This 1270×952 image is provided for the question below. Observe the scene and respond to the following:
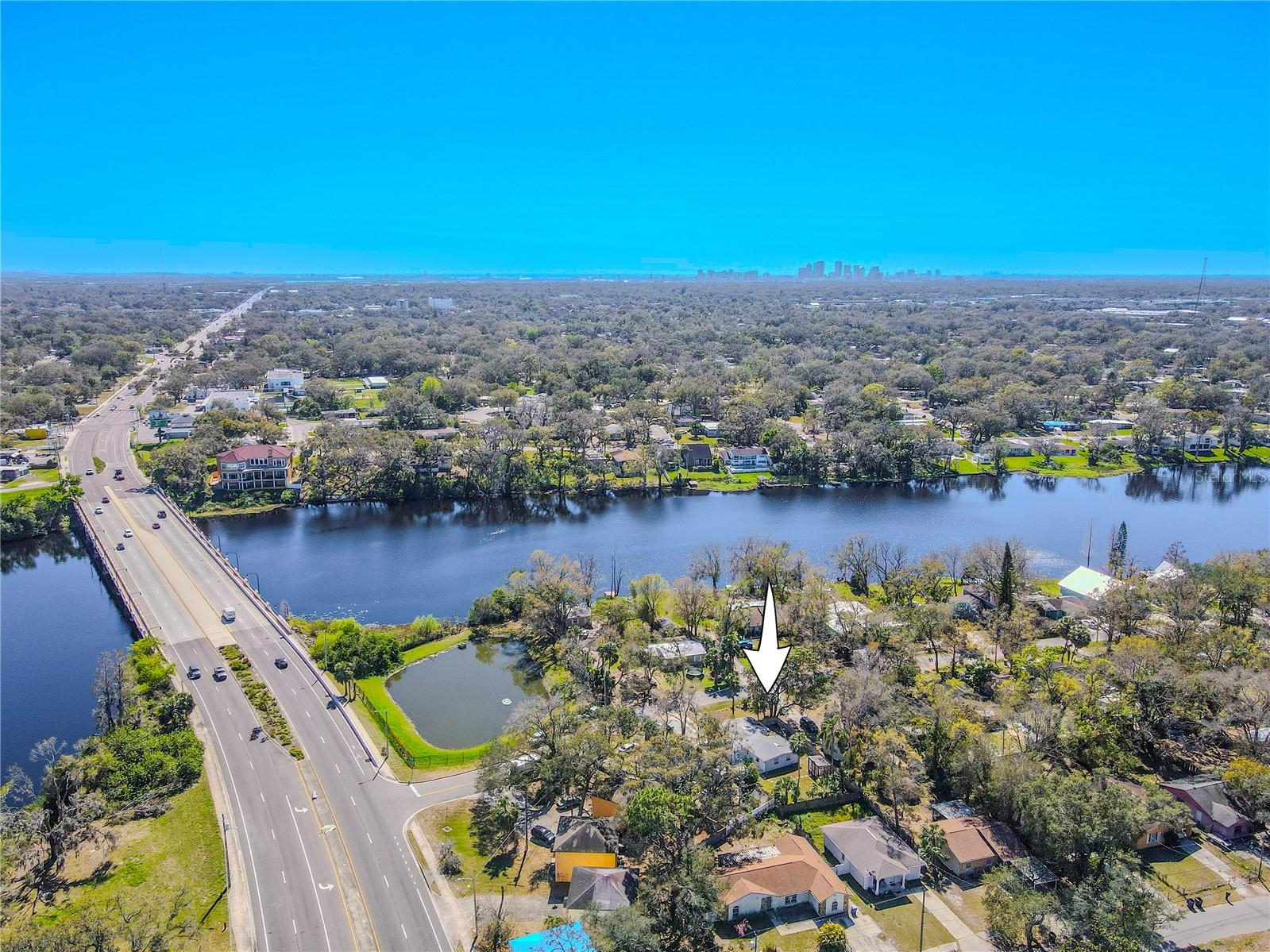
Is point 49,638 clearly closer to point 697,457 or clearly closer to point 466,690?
point 466,690

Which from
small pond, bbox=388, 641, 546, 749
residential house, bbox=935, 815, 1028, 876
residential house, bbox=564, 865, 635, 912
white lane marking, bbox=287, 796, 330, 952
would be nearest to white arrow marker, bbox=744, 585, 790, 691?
residential house, bbox=935, 815, 1028, 876

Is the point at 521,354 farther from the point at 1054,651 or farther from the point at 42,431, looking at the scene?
the point at 1054,651

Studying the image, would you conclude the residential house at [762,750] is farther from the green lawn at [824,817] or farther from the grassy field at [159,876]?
the grassy field at [159,876]

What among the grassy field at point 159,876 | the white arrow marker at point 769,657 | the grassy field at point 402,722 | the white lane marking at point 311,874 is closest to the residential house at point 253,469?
the grassy field at point 402,722

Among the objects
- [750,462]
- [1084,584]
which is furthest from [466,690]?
[750,462]

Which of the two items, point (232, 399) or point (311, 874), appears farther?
point (232, 399)

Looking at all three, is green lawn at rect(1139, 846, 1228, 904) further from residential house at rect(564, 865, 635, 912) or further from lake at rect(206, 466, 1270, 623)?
lake at rect(206, 466, 1270, 623)
